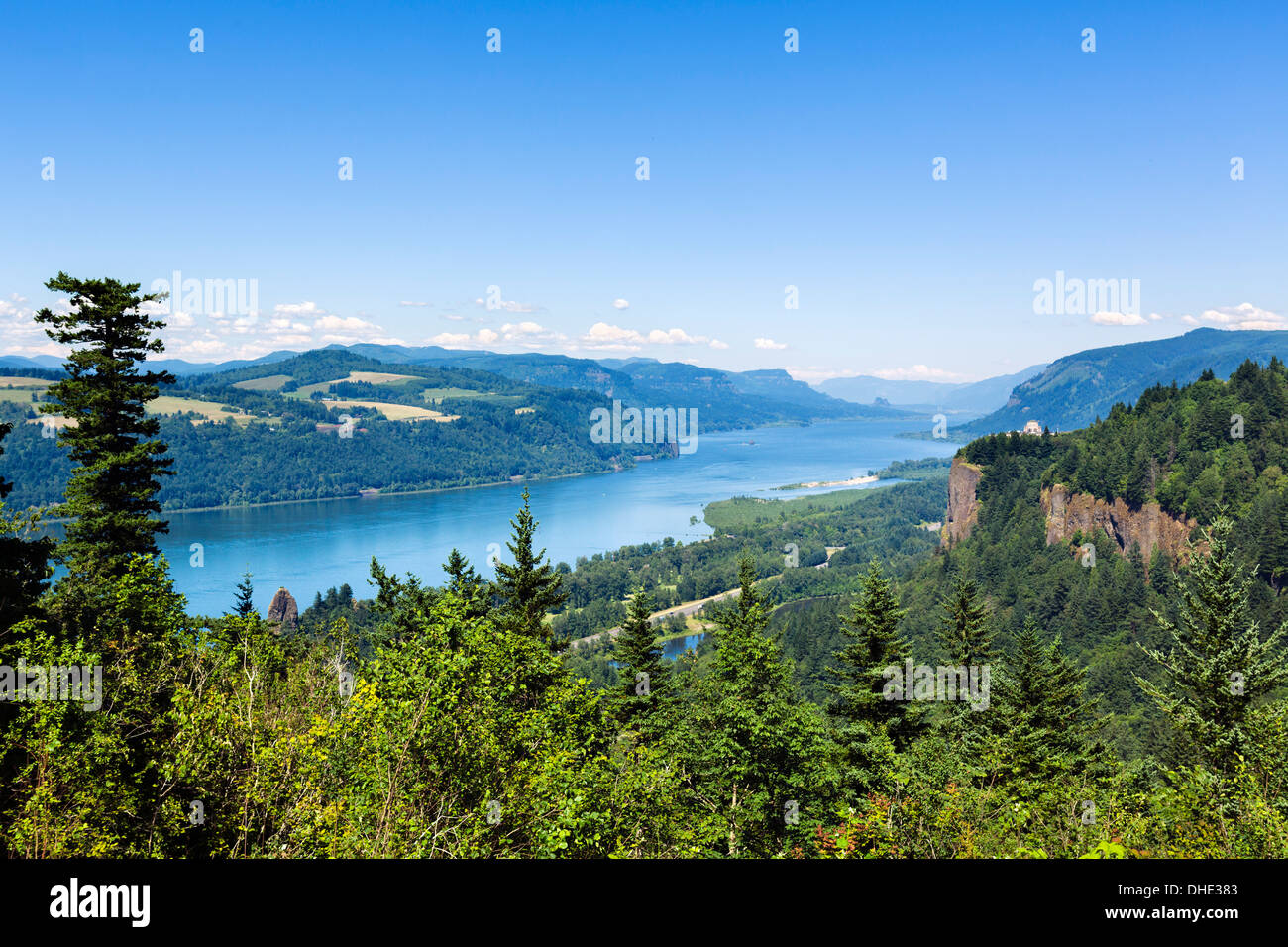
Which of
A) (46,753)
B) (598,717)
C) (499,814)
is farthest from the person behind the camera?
(598,717)

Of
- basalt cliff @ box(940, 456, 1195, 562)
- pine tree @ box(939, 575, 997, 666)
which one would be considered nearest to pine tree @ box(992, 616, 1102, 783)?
pine tree @ box(939, 575, 997, 666)

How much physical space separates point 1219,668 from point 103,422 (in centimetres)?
2750

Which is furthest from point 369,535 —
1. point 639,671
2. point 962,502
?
point 639,671

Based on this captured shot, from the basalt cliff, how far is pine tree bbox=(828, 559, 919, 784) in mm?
64858

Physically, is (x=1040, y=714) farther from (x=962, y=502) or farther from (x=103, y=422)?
(x=962, y=502)

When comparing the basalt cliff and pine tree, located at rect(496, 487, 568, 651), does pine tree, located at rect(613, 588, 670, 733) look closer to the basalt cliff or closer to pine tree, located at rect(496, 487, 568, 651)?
pine tree, located at rect(496, 487, 568, 651)

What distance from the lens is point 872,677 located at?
1983 cm

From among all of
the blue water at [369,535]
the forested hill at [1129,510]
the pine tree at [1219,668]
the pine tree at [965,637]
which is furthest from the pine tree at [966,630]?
the blue water at [369,535]

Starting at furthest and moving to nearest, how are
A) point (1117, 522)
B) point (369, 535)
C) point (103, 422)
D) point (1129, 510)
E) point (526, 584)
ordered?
point (369, 535) → point (1117, 522) → point (1129, 510) → point (526, 584) → point (103, 422)

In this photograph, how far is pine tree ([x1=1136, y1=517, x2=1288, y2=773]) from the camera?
1833 cm

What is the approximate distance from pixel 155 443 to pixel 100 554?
9.27ft

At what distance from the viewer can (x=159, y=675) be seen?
10.2 metres
